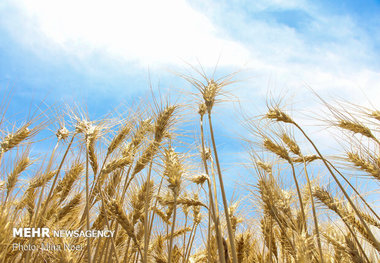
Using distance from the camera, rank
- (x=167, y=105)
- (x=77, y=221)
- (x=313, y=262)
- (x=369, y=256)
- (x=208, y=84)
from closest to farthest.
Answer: (x=313, y=262) < (x=369, y=256) < (x=208, y=84) < (x=167, y=105) < (x=77, y=221)

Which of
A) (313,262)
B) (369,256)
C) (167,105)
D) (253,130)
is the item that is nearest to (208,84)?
(167,105)

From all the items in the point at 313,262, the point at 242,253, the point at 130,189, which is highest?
the point at 130,189

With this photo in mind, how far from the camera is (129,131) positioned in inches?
124

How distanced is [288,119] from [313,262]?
147cm

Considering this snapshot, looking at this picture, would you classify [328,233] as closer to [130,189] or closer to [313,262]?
[313,262]

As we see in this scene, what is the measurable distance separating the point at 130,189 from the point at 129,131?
27.1 inches

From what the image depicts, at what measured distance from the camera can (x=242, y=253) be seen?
3.10m

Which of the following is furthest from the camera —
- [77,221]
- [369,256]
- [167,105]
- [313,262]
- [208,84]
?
[77,221]

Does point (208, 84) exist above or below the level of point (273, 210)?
above

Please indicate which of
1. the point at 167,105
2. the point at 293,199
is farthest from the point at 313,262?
the point at 167,105

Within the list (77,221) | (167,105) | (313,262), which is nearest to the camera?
(313,262)

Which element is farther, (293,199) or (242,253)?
(242,253)

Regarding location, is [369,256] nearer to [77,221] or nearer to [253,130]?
[253,130]

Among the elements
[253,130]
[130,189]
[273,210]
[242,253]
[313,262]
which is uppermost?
[253,130]
